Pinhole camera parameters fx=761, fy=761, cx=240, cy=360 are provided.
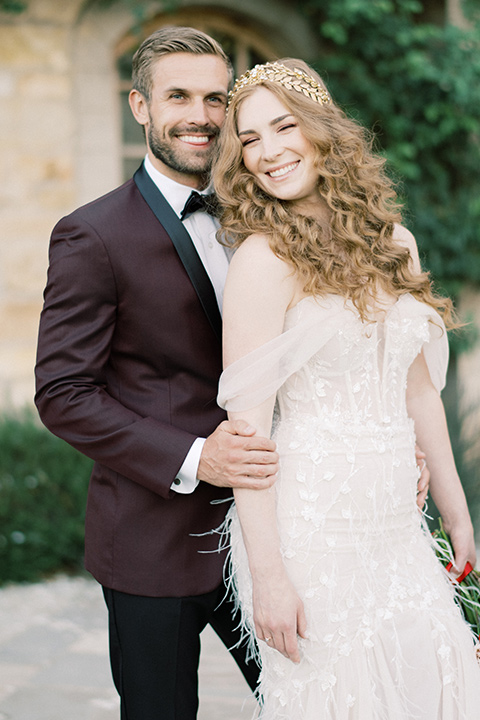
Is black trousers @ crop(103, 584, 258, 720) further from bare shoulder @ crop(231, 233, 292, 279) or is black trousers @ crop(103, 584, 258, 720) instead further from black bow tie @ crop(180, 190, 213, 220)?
black bow tie @ crop(180, 190, 213, 220)

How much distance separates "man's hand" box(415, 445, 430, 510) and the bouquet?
107mm

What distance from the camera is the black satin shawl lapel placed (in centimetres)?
189

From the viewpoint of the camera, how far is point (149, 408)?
1.88 m

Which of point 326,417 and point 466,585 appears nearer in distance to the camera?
point 326,417

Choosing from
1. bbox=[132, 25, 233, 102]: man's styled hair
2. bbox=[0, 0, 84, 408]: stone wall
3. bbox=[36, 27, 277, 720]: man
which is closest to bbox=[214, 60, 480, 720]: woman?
bbox=[36, 27, 277, 720]: man

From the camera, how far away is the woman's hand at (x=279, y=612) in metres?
1.70

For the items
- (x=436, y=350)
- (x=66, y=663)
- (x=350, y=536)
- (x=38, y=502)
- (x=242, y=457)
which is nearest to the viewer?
(x=242, y=457)

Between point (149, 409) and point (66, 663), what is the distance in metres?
2.05

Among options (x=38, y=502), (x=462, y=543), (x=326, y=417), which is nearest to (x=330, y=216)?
(x=326, y=417)

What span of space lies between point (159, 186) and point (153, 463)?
75cm

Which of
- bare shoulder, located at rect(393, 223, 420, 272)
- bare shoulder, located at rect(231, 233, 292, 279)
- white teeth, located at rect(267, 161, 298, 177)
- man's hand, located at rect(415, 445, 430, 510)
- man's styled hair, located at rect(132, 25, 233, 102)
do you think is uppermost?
man's styled hair, located at rect(132, 25, 233, 102)

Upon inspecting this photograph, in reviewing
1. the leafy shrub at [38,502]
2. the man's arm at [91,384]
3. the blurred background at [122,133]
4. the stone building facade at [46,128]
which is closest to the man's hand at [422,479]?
the man's arm at [91,384]

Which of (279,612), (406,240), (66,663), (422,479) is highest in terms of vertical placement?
(406,240)

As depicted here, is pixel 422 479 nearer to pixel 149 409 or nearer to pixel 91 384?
pixel 149 409
